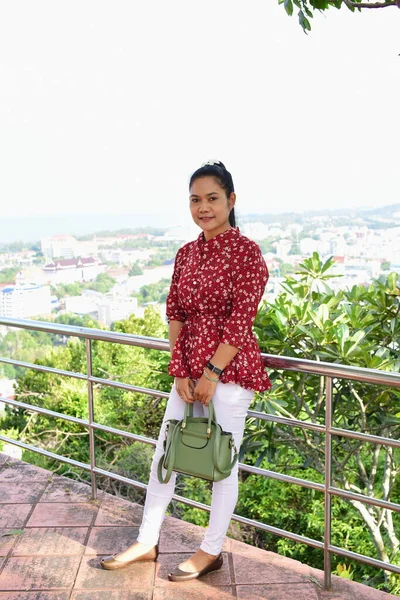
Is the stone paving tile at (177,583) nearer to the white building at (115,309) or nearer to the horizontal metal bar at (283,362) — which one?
Result: the horizontal metal bar at (283,362)

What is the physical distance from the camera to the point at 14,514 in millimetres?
2926

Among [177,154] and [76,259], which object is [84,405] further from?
[177,154]

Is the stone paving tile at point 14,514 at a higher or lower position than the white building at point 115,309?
higher

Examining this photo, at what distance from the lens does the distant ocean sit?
18.3 metres

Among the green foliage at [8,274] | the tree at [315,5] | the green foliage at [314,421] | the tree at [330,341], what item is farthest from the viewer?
the green foliage at [8,274]

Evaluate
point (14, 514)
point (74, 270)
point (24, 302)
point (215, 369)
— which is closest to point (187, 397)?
point (215, 369)

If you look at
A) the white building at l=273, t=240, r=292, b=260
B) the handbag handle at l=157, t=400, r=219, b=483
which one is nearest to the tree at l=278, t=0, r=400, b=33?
the handbag handle at l=157, t=400, r=219, b=483

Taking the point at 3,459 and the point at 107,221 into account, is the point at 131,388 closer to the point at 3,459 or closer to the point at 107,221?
the point at 3,459

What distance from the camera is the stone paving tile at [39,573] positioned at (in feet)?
7.65

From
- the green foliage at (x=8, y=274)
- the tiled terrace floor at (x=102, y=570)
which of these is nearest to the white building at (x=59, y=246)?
the green foliage at (x=8, y=274)

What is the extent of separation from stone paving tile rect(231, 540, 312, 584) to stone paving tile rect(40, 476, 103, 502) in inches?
33.9

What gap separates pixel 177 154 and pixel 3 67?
8.46 meters

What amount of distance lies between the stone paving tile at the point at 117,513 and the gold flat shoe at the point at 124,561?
36 centimetres

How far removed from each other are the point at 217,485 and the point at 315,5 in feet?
5.18
